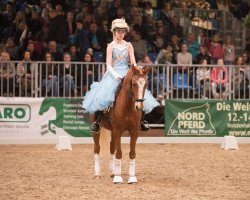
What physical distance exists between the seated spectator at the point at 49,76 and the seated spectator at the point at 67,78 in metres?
0.19

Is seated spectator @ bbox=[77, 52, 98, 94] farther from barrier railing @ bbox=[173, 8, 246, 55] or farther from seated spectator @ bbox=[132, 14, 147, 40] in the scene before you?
barrier railing @ bbox=[173, 8, 246, 55]

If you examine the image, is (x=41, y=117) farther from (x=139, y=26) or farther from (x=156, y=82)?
(x=139, y=26)

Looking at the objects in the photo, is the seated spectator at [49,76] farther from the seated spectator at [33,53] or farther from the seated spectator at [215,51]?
the seated spectator at [215,51]

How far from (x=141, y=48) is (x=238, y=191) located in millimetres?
12898

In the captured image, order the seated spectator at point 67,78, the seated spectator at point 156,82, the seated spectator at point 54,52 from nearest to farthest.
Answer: the seated spectator at point 67,78 < the seated spectator at point 156,82 < the seated spectator at point 54,52

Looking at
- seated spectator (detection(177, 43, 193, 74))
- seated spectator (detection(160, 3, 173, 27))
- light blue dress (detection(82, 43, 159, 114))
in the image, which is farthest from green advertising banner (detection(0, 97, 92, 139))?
light blue dress (detection(82, 43, 159, 114))

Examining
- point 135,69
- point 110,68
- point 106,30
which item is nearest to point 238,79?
point 106,30

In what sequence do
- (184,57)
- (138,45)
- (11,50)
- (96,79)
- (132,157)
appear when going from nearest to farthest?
(132,157) → (96,79) → (11,50) → (184,57) → (138,45)

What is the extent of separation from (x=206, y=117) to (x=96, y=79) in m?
3.57

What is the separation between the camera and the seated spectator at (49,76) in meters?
22.4

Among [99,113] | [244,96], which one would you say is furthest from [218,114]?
[99,113]

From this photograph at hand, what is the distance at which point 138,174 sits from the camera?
15.0 meters

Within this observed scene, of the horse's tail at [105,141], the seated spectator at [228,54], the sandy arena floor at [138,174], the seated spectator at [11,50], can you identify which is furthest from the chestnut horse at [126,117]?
the seated spectator at [228,54]

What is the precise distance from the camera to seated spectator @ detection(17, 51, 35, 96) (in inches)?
872
